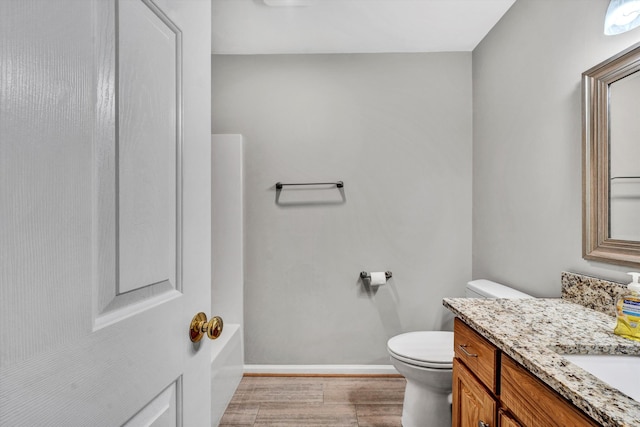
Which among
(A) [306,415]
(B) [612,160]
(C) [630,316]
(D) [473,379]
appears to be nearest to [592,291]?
(C) [630,316]

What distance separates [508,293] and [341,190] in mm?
1264

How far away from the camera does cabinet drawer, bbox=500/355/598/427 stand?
2.44 feet

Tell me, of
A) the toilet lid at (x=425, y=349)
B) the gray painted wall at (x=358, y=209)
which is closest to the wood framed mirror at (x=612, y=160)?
the toilet lid at (x=425, y=349)

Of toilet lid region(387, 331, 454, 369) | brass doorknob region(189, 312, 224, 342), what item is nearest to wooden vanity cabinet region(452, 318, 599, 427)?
toilet lid region(387, 331, 454, 369)

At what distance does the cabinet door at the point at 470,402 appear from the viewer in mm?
1095

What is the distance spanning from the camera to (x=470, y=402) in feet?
4.07

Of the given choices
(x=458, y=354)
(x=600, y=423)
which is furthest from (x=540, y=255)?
(x=600, y=423)

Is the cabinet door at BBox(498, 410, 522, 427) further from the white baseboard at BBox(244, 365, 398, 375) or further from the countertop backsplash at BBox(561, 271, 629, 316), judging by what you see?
the white baseboard at BBox(244, 365, 398, 375)

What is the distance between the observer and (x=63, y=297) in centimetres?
43

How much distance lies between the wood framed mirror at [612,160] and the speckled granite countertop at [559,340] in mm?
280

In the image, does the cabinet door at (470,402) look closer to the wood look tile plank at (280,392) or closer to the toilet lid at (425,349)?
the toilet lid at (425,349)

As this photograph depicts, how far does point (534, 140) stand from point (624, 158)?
22.6 inches

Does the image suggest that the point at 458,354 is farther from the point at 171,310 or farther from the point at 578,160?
the point at 171,310

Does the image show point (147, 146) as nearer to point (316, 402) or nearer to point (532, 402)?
point (532, 402)
